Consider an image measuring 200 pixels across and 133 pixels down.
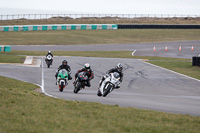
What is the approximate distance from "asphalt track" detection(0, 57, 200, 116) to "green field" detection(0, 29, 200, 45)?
105ft

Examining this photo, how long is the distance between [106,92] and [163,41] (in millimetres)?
53185

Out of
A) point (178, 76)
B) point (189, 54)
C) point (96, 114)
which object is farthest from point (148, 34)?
point (96, 114)

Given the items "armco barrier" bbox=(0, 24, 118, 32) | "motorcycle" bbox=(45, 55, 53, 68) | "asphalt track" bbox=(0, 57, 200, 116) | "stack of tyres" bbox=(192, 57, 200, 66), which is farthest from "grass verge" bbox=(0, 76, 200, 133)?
"armco barrier" bbox=(0, 24, 118, 32)

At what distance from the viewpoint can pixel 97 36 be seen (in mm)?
73625

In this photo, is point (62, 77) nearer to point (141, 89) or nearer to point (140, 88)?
point (141, 89)

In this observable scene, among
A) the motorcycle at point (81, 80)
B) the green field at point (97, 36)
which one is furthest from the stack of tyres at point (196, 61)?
the green field at point (97, 36)

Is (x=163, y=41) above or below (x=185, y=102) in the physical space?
above

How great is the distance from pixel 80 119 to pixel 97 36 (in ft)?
209

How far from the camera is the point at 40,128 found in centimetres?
899

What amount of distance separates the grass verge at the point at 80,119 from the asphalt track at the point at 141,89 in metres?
2.74

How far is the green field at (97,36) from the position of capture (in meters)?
65.5

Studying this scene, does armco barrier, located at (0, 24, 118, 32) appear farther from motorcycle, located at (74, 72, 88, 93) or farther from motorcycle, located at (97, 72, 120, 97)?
motorcycle, located at (97, 72, 120, 97)

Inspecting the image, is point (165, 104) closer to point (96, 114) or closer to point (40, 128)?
point (96, 114)

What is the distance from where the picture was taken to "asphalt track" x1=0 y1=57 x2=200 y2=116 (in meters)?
15.8
